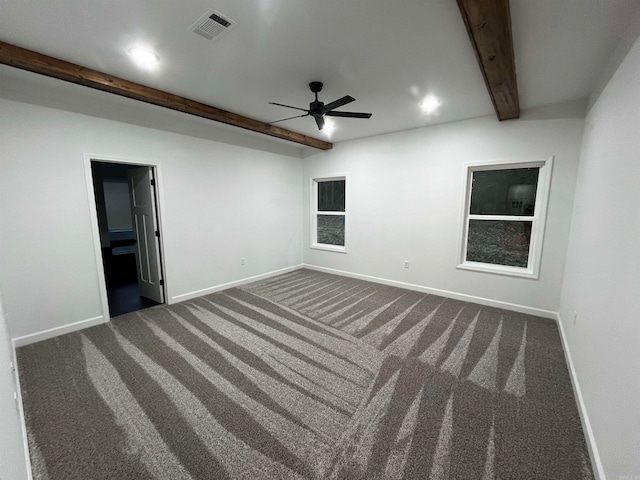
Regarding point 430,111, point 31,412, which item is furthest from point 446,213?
point 31,412

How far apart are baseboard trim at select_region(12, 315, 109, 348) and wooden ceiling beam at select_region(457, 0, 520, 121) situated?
4490 millimetres

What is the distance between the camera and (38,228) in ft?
8.55

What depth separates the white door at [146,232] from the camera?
140 inches

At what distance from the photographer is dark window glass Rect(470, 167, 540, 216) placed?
132 inches

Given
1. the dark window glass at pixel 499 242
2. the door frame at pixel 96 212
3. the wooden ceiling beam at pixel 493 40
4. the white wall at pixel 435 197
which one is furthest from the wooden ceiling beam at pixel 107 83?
the dark window glass at pixel 499 242

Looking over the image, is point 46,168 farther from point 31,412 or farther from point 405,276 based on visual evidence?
point 405,276

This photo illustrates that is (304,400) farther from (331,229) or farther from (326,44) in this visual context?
(331,229)

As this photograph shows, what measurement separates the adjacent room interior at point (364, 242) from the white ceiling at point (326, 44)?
22 mm

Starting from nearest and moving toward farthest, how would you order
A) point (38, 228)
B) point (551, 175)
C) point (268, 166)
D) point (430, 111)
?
point (38, 228) < point (551, 175) < point (430, 111) < point (268, 166)

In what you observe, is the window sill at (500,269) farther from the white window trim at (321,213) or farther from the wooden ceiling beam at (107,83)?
the wooden ceiling beam at (107,83)

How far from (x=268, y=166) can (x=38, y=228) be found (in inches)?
127

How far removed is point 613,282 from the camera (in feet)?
4.86

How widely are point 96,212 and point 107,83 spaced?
1.42 metres

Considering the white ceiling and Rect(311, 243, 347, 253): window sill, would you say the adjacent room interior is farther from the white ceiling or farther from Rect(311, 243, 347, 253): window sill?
Rect(311, 243, 347, 253): window sill
